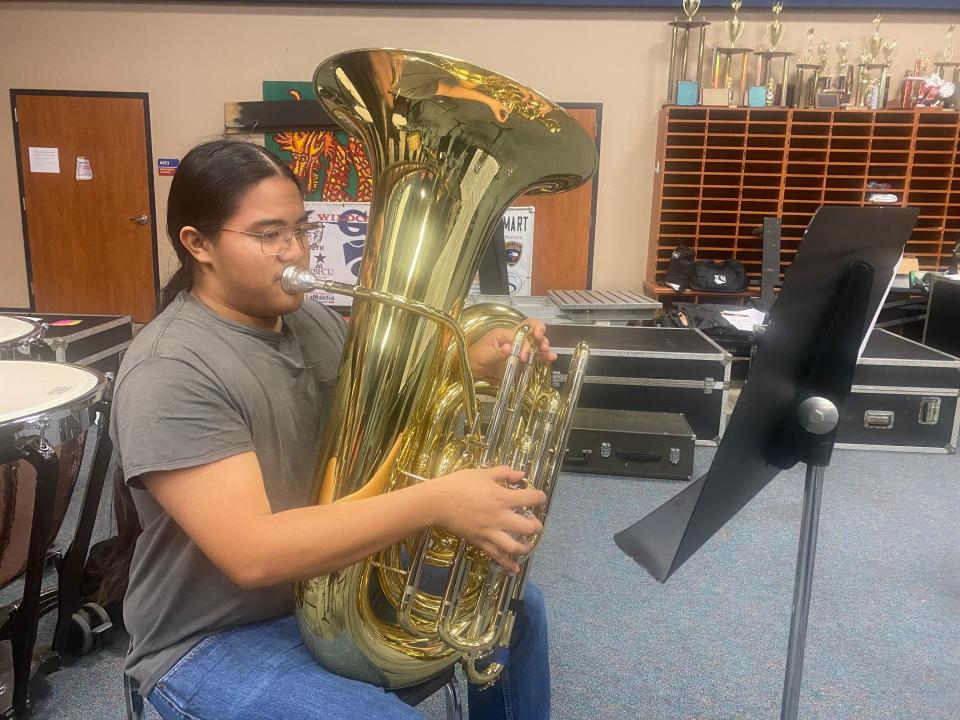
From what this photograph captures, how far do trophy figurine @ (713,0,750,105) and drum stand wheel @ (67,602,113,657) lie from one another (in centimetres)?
428

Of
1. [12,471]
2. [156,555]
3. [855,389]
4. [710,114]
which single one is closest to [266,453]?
[156,555]

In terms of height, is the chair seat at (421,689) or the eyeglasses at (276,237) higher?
the eyeglasses at (276,237)

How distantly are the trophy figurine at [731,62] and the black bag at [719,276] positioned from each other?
1014 millimetres

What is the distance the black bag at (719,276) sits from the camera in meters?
4.39

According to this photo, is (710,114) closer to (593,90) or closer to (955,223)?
(593,90)

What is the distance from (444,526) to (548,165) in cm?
52

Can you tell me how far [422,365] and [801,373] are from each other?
1.64 feet

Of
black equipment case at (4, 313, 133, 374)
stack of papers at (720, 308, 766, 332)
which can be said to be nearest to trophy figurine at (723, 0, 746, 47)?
stack of papers at (720, 308, 766, 332)

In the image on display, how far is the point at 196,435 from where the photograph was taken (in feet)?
2.68

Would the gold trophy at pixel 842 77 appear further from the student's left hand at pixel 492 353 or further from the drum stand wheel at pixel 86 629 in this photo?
the drum stand wheel at pixel 86 629

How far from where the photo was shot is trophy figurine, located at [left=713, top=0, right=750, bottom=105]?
446cm

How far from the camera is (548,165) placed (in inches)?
40.0

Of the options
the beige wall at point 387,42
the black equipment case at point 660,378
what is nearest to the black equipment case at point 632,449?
the black equipment case at point 660,378

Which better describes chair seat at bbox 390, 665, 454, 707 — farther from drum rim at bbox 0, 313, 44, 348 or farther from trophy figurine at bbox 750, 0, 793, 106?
trophy figurine at bbox 750, 0, 793, 106
